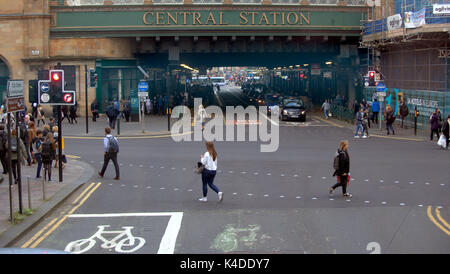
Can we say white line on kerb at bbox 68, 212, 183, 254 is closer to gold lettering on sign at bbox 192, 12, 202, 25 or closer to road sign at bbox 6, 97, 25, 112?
road sign at bbox 6, 97, 25, 112

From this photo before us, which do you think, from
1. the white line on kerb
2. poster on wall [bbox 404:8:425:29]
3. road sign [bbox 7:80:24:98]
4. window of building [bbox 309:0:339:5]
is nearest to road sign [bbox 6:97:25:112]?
road sign [bbox 7:80:24:98]

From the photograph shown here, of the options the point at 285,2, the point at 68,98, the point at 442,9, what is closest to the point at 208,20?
the point at 285,2

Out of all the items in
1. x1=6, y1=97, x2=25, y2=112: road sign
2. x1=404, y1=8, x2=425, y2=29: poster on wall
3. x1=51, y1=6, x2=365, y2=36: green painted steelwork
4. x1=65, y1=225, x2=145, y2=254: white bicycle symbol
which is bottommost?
x1=65, y1=225, x2=145, y2=254: white bicycle symbol

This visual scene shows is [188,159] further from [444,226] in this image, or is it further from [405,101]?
[405,101]

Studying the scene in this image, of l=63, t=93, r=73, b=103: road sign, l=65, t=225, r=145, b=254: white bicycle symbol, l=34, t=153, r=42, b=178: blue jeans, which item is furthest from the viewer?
l=34, t=153, r=42, b=178: blue jeans

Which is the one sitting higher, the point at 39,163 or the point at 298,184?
the point at 39,163

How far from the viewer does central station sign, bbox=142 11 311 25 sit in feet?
146

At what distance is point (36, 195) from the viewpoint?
16250 mm

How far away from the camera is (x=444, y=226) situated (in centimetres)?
1247

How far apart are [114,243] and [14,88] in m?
4.18

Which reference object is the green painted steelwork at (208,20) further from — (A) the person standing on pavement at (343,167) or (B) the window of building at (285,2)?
(A) the person standing on pavement at (343,167)

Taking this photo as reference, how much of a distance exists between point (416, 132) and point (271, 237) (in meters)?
23.6

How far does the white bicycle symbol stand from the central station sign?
3404 cm

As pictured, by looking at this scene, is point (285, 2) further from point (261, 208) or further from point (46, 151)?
point (261, 208)
